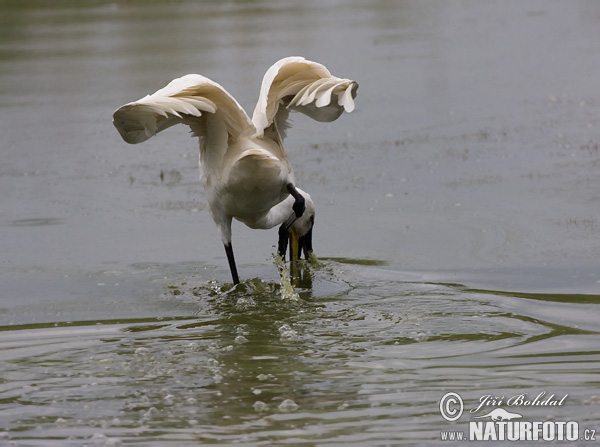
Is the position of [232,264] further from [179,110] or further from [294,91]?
[179,110]

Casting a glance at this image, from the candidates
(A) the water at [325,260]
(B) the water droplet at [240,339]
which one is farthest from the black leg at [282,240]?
(B) the water droplet at [240,339]

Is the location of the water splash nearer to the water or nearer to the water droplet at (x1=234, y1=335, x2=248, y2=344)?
the water

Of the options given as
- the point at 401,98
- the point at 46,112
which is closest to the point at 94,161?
the point at 46,112

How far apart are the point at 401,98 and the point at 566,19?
23.1ft

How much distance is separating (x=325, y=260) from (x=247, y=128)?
142cm

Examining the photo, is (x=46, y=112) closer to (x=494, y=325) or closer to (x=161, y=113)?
(x=161, y=113)

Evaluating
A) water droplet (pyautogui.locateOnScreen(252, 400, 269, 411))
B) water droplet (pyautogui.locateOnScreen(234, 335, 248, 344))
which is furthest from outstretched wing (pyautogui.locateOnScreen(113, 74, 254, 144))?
water droplet (pyautogui.locateOnScreen(252, 400, 269, 411))

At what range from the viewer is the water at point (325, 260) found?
5.92 metres

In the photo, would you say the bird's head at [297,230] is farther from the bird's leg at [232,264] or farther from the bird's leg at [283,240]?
the bird's leg at [232,264]

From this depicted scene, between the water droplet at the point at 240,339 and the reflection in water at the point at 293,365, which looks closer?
the reflection in water at the point at 293,365

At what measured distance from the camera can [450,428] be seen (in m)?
5.45

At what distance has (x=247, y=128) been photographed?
8570 millimetres

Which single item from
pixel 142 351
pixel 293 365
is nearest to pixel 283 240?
pixel 142 351

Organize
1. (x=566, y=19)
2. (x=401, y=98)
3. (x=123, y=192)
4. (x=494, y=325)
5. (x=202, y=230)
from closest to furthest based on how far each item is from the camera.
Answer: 1. (x=494, y=325)
2. (x=202, y=230)
3. (x=123, y=192)
4. (x=401, y=98)
5. (x=566, y=19)
